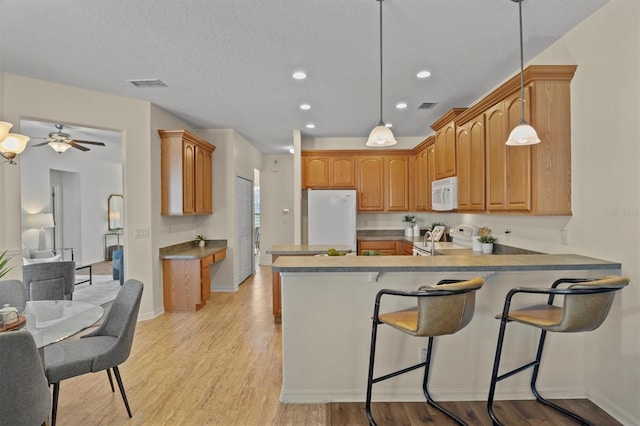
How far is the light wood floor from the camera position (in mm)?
2305

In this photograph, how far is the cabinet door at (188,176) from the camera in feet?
15.7

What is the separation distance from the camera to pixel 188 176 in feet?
16.2

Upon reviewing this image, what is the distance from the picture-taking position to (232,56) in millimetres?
3105

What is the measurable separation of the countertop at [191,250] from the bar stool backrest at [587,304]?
163 inches

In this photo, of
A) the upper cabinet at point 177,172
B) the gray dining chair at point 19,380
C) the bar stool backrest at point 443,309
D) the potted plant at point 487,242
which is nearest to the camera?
the gray dining chair at point 19,380

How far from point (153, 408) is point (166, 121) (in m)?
3.68

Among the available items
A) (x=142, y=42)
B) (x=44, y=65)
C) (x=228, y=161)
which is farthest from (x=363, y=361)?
(x=228, y=161)

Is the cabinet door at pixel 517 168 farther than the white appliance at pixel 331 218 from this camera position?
No

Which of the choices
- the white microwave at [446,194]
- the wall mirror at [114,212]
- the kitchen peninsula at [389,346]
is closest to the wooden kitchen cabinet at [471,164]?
the white microwave at [446,194]

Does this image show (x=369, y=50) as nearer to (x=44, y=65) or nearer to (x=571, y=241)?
(x=571, y=241)

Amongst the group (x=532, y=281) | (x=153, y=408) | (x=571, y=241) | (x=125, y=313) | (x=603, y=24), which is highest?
(x=603, y=24)

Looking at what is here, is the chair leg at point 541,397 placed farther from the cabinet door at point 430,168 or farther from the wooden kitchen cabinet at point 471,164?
the cabinet door at point 430,168

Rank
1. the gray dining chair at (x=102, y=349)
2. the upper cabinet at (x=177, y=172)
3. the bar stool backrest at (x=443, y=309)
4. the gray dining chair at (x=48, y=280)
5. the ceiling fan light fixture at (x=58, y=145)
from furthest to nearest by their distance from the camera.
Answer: the ceiling fan light fixture at (x=58, y=145) → the upper cabinet at (x=177, y=172) → the gray dining chair at (x=48, y=280) → the gray dining chair at (x=102, y=349) → the bar stool backrest at (x=443, y=309)

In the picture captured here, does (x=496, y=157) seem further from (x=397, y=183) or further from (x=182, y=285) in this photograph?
(x=182, y=285)
